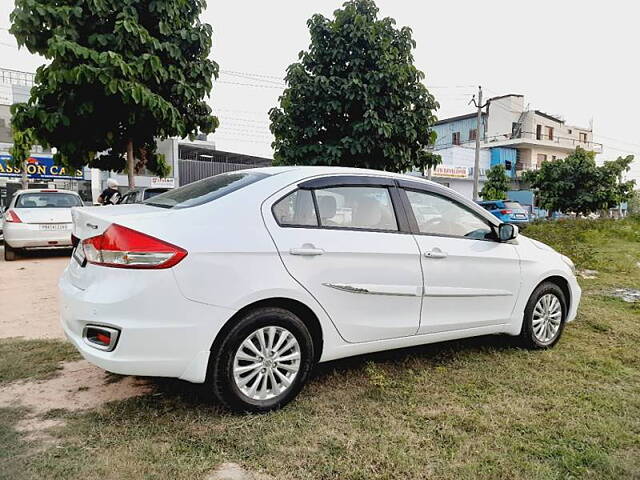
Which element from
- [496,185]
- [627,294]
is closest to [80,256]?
[627,294]

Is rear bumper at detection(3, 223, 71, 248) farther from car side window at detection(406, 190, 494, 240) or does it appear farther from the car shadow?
car side window at detection(406, 190, 494, 240)

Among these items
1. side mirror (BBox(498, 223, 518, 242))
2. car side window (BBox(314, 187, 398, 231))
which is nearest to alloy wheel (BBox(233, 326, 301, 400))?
car side window (BBox(314, 187, 398, 231))

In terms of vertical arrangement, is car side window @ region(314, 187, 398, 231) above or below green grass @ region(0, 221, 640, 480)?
above

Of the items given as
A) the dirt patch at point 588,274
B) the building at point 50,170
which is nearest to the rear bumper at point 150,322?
the dirt patch at point 588,274

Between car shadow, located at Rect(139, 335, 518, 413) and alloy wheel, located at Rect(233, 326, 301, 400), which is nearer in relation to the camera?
alloy wheel, located at Rect(233, 326, 301, 400)

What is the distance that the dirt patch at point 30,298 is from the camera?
14.8ft

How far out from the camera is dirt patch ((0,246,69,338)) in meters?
4.51

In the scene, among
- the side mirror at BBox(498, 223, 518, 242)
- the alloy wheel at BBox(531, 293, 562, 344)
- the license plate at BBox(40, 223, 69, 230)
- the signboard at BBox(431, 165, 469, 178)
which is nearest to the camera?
the side mirror at BBox(498, 223, 518, 242)

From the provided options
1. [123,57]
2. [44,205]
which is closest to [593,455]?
[123,57]

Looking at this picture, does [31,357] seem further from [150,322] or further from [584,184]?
[584,184]

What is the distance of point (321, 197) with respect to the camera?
310 centimetres

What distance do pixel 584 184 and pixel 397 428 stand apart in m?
26.3

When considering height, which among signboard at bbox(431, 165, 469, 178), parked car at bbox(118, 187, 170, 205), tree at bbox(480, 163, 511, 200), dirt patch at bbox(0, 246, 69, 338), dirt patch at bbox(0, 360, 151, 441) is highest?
signboard at bbox(431, 165, 469, 178)

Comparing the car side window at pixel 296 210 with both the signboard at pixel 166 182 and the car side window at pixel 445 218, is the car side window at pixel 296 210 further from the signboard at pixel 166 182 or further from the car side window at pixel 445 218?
the signboard at pixel 166 182
